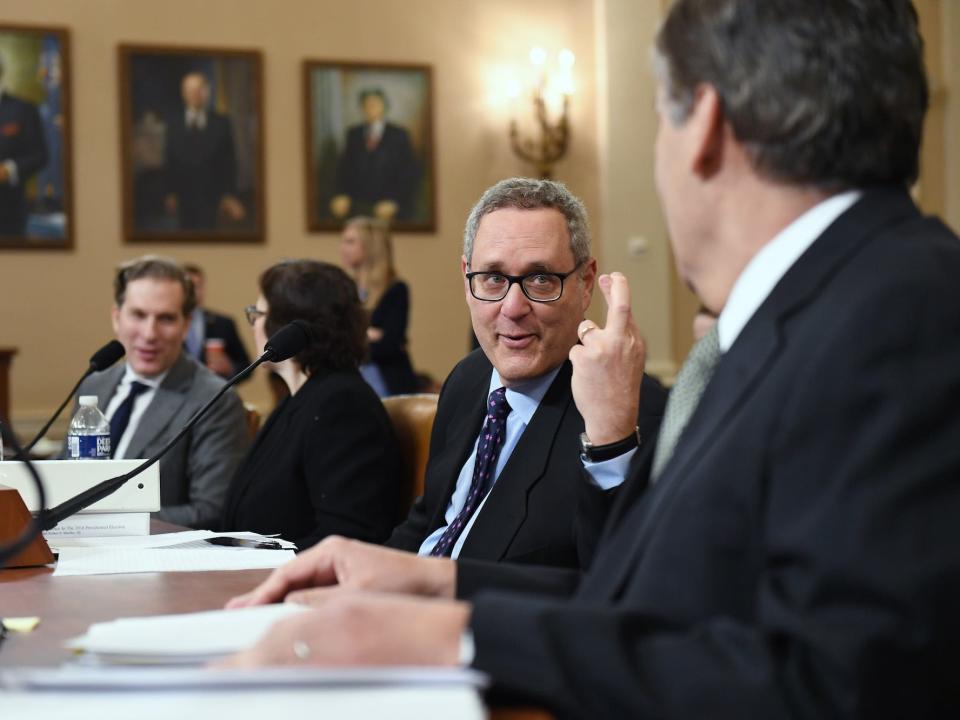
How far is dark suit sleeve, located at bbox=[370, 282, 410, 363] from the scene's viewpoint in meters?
7.12

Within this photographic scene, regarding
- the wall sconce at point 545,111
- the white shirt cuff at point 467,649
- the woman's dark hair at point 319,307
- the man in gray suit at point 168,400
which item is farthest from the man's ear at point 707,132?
the wall sconce at point 545,111

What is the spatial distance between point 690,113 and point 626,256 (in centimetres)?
799

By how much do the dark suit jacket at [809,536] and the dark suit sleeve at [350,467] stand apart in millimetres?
2093

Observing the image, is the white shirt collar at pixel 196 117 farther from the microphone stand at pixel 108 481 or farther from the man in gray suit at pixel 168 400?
the microphone stand at pixel 108 481

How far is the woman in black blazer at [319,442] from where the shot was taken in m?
3.27

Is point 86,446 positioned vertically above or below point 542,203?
below

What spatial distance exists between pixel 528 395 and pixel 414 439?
2.87 feet

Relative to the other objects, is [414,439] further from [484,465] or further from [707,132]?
[707,132]

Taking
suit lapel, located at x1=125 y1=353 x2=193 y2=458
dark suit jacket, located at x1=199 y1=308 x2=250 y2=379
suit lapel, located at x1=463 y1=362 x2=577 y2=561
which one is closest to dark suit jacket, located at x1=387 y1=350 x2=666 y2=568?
suit lapel, located at x1=463 y1=362 x2=577 y2=561

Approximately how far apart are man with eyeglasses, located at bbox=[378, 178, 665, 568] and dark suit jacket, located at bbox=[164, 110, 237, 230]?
21.0 feet

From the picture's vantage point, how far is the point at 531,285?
106 inches

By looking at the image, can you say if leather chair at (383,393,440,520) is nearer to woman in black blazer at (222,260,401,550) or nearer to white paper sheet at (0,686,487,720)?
woman in black blazer at (222,260,401,550)

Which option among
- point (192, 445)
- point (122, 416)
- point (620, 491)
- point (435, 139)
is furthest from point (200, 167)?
point (620, 491)

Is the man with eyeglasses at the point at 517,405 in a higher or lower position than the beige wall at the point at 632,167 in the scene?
lower
